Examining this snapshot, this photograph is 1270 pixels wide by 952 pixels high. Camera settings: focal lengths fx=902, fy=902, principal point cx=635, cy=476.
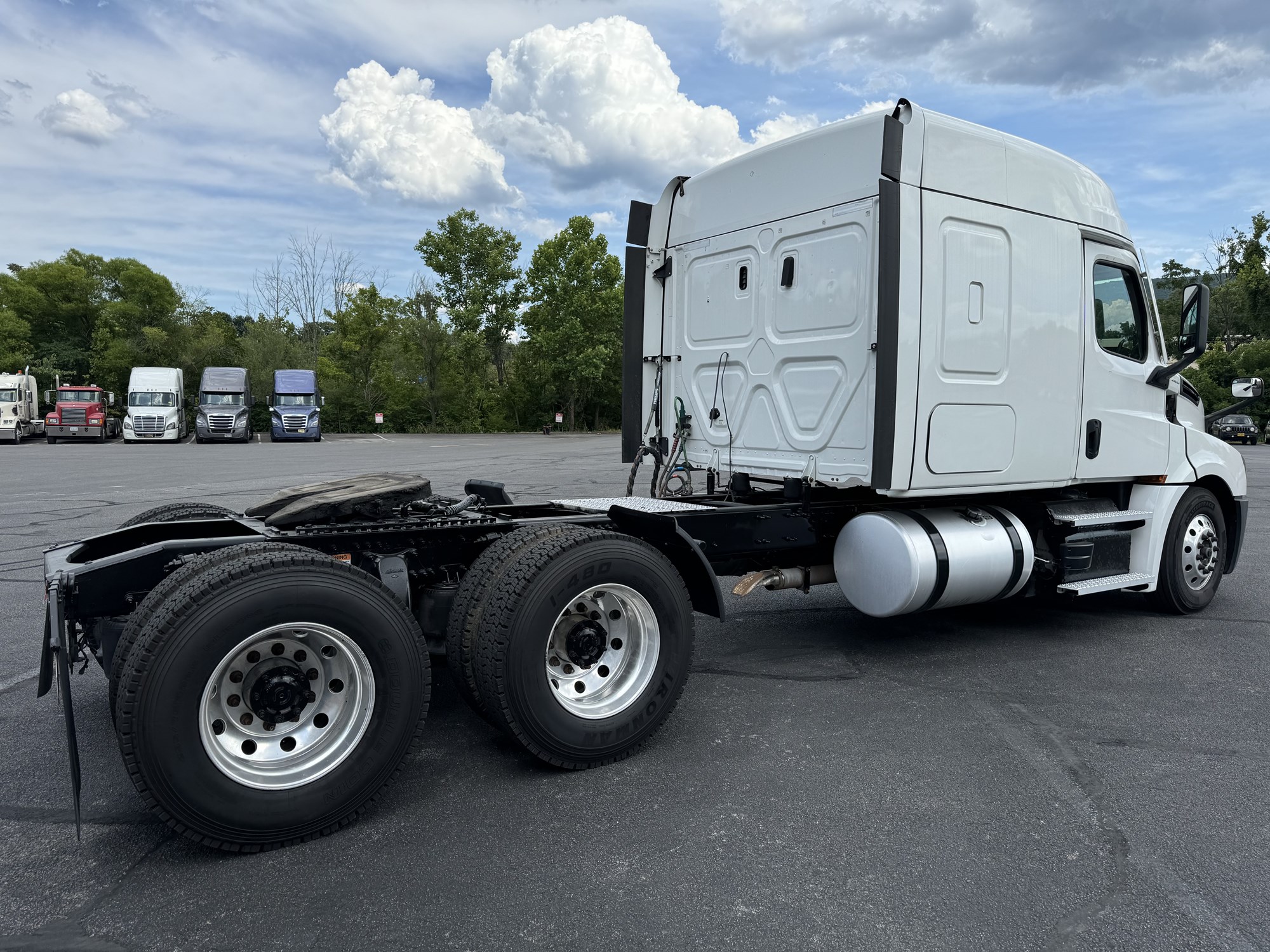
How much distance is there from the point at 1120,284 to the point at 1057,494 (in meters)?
1.40

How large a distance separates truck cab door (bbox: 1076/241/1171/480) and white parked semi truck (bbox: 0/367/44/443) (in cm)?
3655

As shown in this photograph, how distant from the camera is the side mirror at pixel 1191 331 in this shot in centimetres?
565

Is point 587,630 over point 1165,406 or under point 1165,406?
under

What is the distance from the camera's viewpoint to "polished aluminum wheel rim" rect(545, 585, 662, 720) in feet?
12.3

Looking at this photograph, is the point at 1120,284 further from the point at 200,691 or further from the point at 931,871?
the point at 200,691

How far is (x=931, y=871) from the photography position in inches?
113

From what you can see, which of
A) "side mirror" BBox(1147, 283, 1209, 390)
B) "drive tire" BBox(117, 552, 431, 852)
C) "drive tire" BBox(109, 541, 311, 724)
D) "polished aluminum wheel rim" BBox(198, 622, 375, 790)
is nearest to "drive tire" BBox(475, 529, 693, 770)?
"drive tire" BBox(117, 552, 431, 852)

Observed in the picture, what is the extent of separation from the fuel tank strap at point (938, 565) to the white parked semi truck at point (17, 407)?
36.2 m

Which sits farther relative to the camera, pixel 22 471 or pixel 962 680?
pixel 22 471

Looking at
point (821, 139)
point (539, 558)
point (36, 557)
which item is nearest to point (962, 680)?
point (539, 558)

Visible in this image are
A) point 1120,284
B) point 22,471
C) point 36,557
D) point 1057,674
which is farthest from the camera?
point 22,471

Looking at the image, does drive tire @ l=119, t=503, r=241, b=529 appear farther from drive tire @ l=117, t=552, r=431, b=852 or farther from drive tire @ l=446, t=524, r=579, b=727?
drive tire @ l=117, t=552, r=431, b=852

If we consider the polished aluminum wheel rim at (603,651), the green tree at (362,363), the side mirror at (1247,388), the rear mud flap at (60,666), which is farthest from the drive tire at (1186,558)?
the green tree at (362,363)

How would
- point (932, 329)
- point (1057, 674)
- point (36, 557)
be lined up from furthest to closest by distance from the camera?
point (36, 557), point (1057, 674), point (932, 329)
